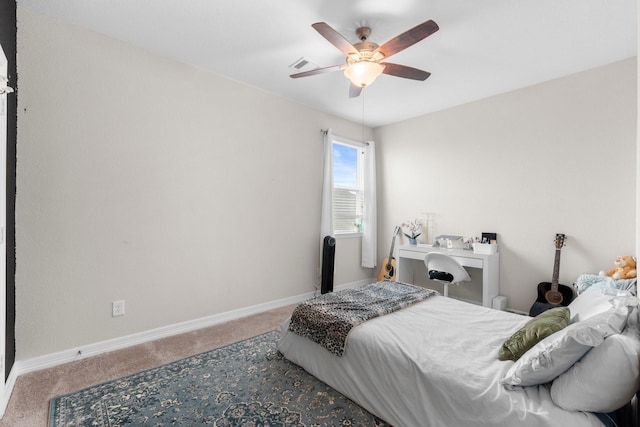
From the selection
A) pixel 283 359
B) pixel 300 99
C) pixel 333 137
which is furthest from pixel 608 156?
pixel 283 359

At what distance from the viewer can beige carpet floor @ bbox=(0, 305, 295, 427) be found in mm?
1803

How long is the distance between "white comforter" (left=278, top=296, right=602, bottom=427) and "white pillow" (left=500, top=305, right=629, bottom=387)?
0.07 meters

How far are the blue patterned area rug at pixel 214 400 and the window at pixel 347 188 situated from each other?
2594 millimetres

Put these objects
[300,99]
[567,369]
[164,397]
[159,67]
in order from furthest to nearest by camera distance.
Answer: [300,99] < [159,67] < [164,397] < [567,369]

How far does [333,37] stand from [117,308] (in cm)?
274

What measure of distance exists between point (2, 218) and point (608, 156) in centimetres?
479

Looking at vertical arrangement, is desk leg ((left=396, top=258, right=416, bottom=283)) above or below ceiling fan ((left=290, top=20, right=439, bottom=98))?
below

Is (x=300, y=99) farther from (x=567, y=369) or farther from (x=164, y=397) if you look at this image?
(x=567, y=369)

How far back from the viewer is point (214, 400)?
1877mm

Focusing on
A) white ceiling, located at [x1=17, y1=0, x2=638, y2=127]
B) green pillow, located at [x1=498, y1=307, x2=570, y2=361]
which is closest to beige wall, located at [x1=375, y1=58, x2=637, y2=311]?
white ceiling, located at [x1=17, y1=0, x2=638, y2=127]

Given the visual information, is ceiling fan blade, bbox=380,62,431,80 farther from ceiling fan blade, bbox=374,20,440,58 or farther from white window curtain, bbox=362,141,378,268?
white window curtain, bbox=362,141,378,268

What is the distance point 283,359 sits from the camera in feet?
7.80

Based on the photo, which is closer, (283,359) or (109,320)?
(283,359)

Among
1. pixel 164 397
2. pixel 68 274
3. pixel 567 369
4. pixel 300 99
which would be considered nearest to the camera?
pixel 567 369
